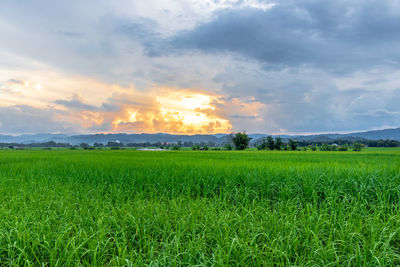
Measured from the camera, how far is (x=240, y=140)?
66188 mm

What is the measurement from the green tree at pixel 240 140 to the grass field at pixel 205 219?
58.1 meters

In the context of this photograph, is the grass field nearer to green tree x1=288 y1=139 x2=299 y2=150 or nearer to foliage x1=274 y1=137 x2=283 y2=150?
green tree x1=288 y1=139 x2=299 y2=150

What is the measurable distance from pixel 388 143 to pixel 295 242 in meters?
85.4

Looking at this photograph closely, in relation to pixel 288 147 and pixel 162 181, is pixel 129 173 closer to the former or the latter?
pixel 162 181

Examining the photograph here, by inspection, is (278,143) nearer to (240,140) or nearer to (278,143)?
(278,143)

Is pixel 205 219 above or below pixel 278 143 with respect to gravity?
below

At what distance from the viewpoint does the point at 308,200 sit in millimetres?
6613

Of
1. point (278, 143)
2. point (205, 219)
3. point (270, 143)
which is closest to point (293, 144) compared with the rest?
point (278, 143)

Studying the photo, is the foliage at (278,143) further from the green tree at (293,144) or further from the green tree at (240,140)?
the green tree at (240,140)

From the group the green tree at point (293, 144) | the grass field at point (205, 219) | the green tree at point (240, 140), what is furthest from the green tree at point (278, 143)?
the grass field at point (205, 219)

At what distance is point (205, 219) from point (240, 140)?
62.7 meters

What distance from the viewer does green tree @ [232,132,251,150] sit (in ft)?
217

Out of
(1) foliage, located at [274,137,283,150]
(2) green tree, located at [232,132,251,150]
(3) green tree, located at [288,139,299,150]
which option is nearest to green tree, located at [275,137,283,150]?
(1) foliage, located at [274,137,283,150]

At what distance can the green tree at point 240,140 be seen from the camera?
66.1m
